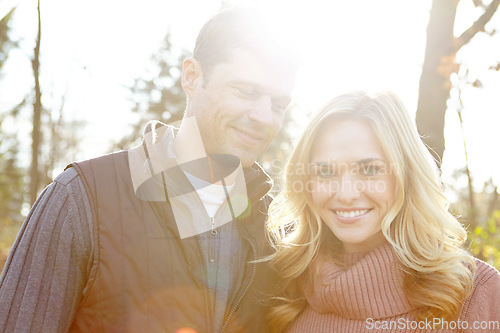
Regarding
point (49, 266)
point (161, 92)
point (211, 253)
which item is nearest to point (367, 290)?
point (211, 253)

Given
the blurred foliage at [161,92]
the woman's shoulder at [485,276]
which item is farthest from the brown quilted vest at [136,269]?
the blurred foliage at [161,92]

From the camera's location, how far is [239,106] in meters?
3.17

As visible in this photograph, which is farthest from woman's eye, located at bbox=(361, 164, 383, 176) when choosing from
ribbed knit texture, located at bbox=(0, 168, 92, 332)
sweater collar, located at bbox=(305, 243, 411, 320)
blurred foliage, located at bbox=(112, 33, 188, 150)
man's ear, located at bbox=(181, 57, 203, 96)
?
blurred foliage, located at bbox=(112, 33, 188, 150)

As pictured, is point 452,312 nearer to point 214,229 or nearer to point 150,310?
point 214,229

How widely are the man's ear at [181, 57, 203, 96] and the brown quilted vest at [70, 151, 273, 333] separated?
34.8 inches

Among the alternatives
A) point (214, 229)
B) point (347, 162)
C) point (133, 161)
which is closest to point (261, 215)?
point (214, 229)

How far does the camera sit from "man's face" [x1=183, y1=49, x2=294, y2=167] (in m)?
3.15

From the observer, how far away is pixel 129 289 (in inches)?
95.7

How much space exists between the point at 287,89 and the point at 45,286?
2059mm

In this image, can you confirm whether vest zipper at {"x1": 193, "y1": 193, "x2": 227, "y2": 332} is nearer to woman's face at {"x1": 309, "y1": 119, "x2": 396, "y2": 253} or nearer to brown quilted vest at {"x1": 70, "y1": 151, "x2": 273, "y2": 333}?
brown quilted vest at {"x1": 70, "y1": 151, "x2": 273, "y2": 333}

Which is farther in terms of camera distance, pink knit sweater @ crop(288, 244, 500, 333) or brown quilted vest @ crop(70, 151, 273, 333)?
pink knit sweater @ crop(288, 244, 500, 333)

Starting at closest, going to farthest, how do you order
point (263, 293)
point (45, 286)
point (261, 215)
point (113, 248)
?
point (45, 286) → point (113, 248) → point (263, 293) → point (261, 215)

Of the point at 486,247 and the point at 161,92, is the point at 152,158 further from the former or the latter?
the point at 161,92

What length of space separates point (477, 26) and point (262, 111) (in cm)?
277
